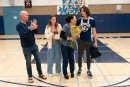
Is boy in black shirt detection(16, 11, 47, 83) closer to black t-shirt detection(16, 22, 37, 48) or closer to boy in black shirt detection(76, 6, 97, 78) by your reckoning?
black t-shirt detection(16, 22, 37, 48)

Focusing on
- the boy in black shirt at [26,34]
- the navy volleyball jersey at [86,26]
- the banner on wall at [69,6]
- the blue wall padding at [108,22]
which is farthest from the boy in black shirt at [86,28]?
the banner on wall at [69,6]

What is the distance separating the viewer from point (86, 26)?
5.70m

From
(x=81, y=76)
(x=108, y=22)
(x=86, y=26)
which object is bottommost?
(x=81, y=76)

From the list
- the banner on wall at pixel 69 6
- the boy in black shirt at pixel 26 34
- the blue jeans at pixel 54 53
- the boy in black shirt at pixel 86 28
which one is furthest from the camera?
the banner on wall at pixel 69 6

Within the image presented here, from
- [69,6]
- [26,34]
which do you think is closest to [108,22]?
[69,6]

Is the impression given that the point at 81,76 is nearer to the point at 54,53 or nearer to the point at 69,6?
the point at 54,53

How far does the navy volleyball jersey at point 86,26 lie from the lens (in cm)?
571

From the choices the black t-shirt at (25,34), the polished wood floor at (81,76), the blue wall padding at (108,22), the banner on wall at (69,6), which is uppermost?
the banner on wall at (69,6)

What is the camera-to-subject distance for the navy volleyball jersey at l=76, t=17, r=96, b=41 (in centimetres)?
571

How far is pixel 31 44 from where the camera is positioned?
5441 mm

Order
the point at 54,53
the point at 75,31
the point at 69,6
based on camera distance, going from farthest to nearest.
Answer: the point at 69,6
the point at 54,53
the point at 75,31

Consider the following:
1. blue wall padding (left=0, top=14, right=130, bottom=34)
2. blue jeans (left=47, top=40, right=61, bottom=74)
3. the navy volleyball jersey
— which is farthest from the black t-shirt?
blue wall padding (left=0, top=14, right=130, bottom=34)

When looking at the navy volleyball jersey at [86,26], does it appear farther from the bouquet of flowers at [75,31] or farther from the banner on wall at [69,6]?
the banner on wall at [69,6]

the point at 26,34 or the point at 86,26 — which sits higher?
the point at 86,26
